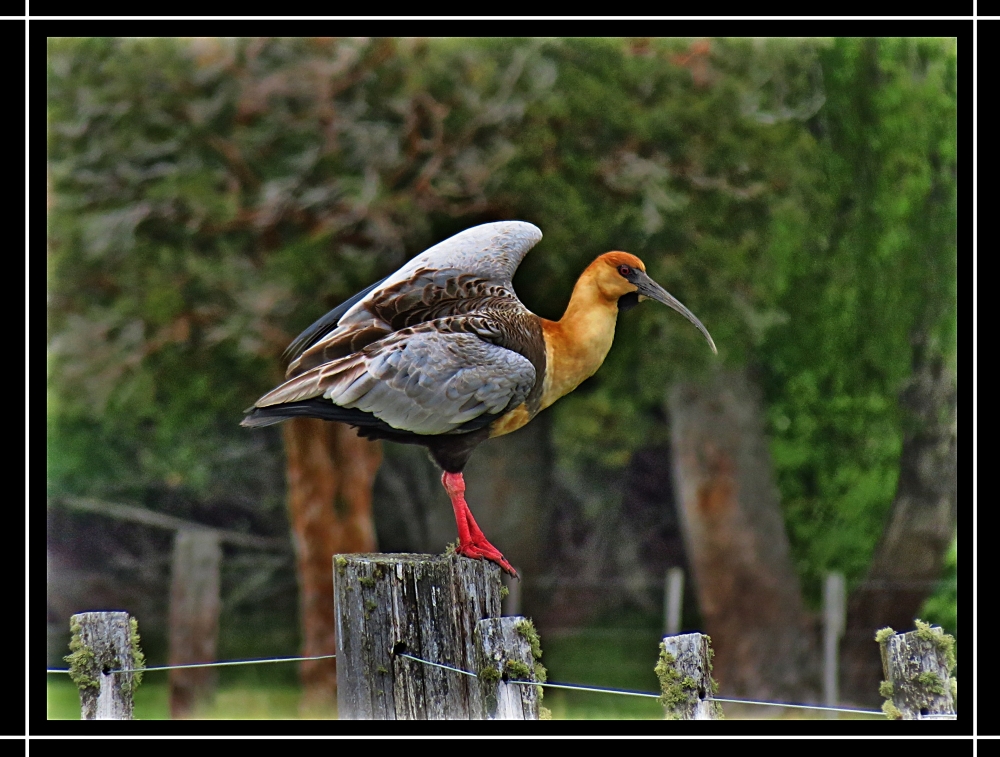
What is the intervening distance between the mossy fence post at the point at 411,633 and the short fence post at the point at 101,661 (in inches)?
33.9

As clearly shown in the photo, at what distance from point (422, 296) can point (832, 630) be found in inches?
229

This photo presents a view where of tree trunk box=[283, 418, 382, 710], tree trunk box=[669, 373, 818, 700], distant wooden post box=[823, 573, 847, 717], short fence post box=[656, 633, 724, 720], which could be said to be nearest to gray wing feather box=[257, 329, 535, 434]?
short fence post box=[656, 633, 724, 720]

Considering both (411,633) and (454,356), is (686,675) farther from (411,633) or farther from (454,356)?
(454,356)

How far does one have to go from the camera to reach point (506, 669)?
11.0ft

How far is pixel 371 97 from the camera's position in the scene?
7496 mm

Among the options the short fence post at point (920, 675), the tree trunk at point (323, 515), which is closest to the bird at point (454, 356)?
the short fence post at point (920, 675)

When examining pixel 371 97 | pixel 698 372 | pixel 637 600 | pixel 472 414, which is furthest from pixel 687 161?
pixel 637 600

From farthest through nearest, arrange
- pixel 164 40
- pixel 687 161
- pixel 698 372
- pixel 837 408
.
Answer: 1. pixel 837 408
2. pixel 698 372
3. pixel 687 161
4. pixel 164 40

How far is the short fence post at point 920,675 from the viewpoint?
136 inches

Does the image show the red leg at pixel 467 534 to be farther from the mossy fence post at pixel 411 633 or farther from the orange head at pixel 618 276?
the orange head at pixel 618 276

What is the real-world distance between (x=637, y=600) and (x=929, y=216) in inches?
217

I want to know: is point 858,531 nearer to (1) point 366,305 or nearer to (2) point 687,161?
(2) point 687,161

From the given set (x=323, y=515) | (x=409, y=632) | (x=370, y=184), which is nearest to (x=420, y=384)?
(x=409, y=632)

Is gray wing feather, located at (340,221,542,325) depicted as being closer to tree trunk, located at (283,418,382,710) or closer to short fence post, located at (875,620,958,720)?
short fence post, located at (875,620,958,720)
